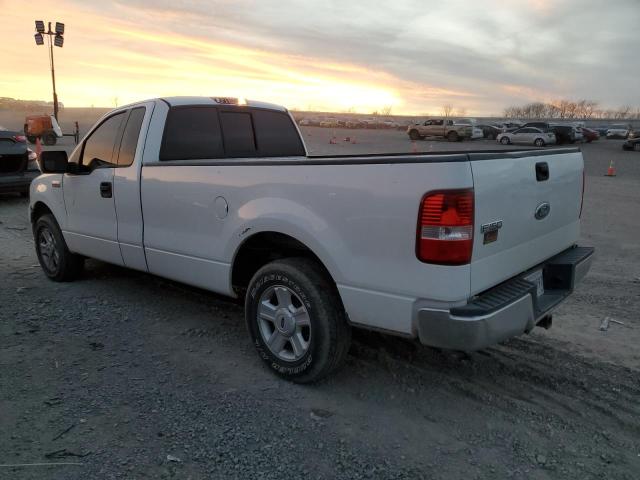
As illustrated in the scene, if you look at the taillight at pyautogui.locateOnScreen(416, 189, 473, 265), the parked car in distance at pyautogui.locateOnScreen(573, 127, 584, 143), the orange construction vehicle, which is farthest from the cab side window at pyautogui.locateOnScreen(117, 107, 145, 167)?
the parked car in distance at pyautogui.locateOnScreen(573, 127, 584, 143)

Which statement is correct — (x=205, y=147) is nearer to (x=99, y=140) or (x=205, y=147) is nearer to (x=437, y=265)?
(x=99, y=140)

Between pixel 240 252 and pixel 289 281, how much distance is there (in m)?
0.61

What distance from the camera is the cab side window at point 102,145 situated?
4820mm

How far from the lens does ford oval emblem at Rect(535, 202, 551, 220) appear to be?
3.21m

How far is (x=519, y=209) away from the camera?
118 inches

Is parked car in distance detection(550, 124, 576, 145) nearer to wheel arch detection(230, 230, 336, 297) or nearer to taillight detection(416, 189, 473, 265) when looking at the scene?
wheel arch detection(230, 230, 336, 297)

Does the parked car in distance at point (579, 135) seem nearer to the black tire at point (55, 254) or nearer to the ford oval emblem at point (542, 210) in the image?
the ford oval emblem at point (542, 210)

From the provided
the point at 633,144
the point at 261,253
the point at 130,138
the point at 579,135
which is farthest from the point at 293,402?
the point at 579,135

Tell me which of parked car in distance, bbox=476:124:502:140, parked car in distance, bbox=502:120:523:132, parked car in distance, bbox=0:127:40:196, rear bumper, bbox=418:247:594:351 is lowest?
rear bumper, bbox=418:247:594:351

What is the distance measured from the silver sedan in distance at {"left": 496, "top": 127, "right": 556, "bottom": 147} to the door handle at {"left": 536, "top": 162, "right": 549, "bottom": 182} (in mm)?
33303

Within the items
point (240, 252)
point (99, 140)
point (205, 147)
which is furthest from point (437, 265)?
point (99, 140)

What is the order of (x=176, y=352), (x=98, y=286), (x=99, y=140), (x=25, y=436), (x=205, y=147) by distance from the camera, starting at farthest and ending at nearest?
(x=98, y=286), (x=99, y=140), (x=205, y=147), (x=176, y=352), (x=25, y=436)

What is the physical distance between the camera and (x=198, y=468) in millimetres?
2623

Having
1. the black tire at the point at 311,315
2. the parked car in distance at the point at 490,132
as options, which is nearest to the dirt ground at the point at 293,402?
the black tire at the point at 311,315
